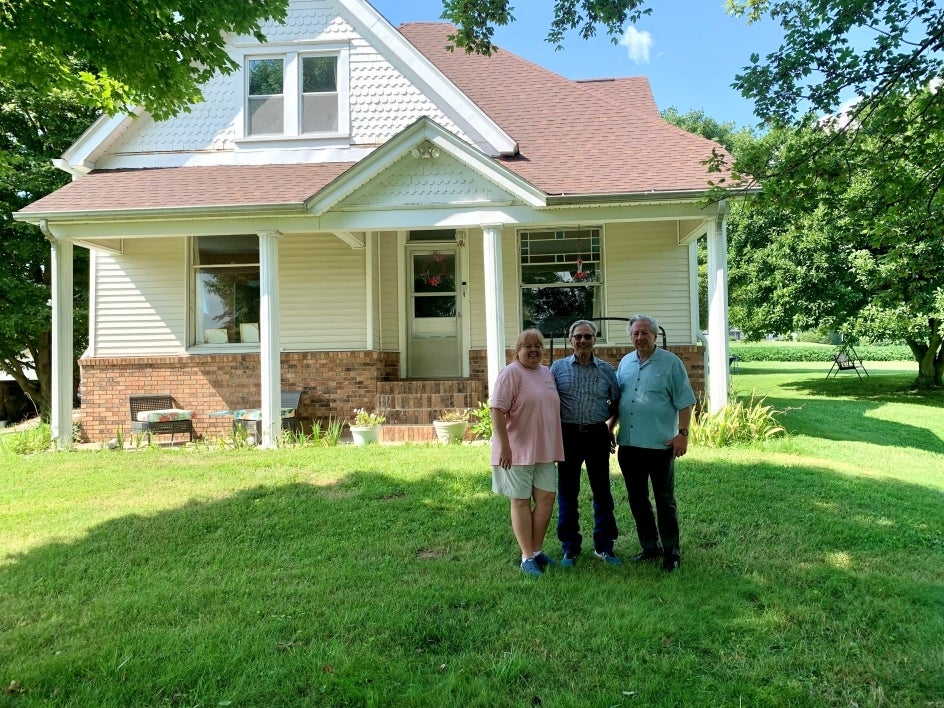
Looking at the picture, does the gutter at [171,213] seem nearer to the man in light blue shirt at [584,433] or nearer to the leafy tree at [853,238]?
the man in light blue shirt at [584,433]

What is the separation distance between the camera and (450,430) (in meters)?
9.00

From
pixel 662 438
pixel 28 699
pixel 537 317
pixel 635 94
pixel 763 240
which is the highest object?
pixel 635 94

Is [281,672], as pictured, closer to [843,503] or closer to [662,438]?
[662,438]

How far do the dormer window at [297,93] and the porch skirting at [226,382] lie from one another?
3.96 metres

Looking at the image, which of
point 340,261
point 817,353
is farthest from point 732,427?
point 817,353

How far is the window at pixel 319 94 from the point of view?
10.9 m

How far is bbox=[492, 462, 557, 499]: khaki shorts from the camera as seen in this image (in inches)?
165

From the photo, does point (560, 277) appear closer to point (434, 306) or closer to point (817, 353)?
point (434, 306)

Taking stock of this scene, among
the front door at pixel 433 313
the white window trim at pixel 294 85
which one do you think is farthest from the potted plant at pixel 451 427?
the white window trim at pixel 294 85

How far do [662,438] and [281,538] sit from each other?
3.19 meters

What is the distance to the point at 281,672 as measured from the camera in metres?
3.06

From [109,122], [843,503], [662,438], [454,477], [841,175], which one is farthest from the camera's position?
[109,122]

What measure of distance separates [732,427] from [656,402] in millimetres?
4796

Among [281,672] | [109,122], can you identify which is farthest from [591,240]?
[281,672]
